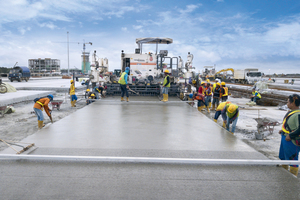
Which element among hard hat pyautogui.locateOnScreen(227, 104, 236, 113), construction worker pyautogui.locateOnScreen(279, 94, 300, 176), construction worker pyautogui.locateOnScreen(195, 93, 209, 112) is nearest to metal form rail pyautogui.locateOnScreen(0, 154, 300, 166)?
construction worker pyautogui.locateOnScreen(279, 94, 300, 176)

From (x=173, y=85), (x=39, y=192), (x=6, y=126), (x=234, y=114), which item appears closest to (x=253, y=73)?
(x=173, y=85)

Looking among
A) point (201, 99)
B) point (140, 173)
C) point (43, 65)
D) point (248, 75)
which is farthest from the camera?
point (43, 65)

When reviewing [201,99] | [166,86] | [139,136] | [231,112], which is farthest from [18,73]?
[231,112]

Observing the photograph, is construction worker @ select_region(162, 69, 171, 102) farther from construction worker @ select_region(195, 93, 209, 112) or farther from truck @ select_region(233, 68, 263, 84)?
truck @ select_region(233, 68, 263, 84)

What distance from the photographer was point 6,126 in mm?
7867

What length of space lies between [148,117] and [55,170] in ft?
12.9

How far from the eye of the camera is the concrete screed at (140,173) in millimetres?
2748

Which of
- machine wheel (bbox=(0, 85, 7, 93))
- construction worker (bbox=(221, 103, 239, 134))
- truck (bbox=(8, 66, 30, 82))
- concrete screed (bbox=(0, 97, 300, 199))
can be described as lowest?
concrete screed (bbox=(0, 97, 300, 199))

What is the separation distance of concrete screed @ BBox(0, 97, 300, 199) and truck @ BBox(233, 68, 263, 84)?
33.3 m

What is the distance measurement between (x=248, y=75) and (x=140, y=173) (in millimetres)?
36442

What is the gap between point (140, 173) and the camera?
3.18 m

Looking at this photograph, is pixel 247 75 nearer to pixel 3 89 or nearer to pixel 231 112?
pixel 231 112

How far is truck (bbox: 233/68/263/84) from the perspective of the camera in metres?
34.4

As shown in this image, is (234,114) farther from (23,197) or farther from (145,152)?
(23,197)
